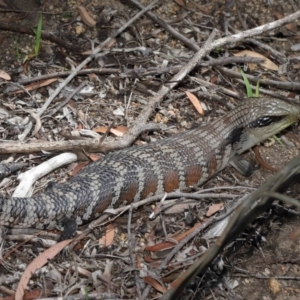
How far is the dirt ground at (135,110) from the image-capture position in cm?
417

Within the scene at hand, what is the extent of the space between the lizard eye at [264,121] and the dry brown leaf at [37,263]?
208cm

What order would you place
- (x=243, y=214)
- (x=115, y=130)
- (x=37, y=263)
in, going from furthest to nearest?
(x=115, y=130) → (x=37, y=263) → (x=243, y=214)

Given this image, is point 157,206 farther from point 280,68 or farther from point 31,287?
point 280,68

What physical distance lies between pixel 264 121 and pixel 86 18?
6.66 feet

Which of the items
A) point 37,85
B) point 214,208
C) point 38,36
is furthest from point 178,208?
point 38,36

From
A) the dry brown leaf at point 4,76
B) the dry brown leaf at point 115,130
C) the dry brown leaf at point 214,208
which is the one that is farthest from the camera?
the dry brown leaf at point 4,76

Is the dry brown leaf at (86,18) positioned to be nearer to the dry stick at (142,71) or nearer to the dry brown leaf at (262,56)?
the dry stick at (142,71)

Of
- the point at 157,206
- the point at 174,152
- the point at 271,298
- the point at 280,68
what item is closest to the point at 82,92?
the point at 174,152

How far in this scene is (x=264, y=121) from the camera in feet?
18.3

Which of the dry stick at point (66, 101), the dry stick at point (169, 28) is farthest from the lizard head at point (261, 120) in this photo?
the dry stick at point (66, 101)

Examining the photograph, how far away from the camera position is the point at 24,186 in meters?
4.62

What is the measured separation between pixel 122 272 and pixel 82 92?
78.8 inches

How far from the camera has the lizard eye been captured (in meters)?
5.55

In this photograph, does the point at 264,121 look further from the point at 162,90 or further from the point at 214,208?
the point at 214,208
